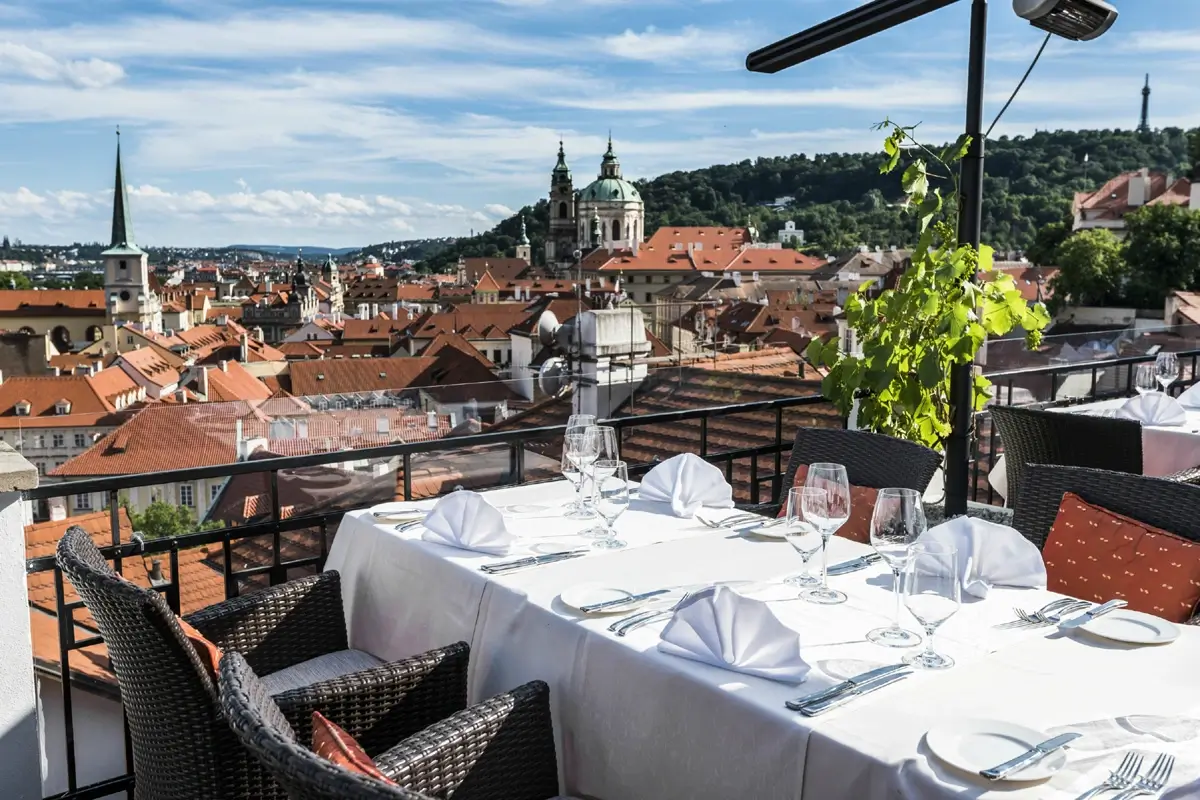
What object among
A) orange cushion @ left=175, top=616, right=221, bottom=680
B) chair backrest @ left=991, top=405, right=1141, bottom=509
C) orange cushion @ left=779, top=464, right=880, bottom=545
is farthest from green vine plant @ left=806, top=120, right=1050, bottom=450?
orange cushion @ left=175, top=616, right=221, bottom=680

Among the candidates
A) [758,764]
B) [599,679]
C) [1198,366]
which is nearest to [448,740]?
[599,679]

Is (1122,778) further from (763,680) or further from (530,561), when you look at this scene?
(530,561)

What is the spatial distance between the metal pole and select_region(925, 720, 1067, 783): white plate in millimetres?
2051

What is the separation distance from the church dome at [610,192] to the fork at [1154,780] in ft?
290

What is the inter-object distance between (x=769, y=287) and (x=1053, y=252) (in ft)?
87.8

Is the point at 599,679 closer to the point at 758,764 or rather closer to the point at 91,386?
the point at 758,764

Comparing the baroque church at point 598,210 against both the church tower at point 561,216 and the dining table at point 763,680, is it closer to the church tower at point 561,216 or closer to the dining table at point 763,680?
the church tower at point 561,216

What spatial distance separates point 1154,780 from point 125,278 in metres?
92.4

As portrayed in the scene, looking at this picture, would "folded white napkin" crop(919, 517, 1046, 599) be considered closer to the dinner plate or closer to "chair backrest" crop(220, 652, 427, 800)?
the dinner plate

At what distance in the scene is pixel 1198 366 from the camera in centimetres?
689

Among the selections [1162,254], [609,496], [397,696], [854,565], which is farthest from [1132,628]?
[1162,254]

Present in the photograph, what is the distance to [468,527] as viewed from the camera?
7.19ft

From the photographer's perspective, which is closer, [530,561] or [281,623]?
[530,561]

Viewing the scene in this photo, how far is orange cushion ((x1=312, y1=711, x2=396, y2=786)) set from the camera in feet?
4.01
